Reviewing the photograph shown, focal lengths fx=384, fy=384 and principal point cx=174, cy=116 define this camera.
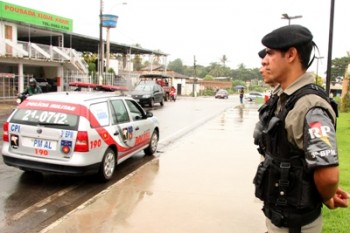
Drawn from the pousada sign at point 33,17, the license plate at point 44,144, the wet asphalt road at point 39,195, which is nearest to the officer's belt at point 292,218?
the wet asphalt road at point 39,195

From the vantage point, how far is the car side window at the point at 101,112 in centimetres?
660

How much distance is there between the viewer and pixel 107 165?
266 inches

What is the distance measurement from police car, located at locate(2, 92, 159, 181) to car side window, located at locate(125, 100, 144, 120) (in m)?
1.19

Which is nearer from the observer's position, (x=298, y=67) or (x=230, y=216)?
(x=298, y=67)

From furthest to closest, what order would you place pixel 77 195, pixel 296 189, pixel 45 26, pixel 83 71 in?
1. pixel 83 71
2. pixel 45 26
3. pixel 77 195
4. pixel 296 189

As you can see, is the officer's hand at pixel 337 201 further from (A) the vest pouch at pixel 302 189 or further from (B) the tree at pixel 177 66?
(B) the tree at pixel 177 66

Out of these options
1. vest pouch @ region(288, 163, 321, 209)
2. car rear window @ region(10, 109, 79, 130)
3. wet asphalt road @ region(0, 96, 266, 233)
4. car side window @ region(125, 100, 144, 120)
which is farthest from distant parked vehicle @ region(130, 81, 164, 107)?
vest pouch @ region(288, 163, 321, 209)

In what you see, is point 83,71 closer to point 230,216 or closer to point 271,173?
point 230,216

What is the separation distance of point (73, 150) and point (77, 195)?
0.70m

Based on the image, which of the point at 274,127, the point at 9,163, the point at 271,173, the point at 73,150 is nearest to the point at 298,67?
the point at 274,127

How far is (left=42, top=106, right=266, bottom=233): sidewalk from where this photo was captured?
183 inches

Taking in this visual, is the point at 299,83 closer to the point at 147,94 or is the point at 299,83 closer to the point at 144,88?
the point at 147,94

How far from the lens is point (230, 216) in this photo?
5.05m

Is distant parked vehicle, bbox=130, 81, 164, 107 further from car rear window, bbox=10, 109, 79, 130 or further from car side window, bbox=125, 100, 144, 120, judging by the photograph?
car rear window, bbox=10, 109, 79, 130
